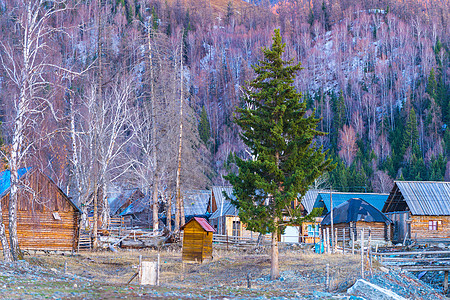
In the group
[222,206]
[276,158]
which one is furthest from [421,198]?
[276,158]

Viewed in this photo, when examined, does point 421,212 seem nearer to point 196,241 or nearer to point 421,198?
point 421,198

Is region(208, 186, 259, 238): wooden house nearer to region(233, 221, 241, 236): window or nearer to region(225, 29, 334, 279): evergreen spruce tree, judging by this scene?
region(233, 221, 241, 236): window

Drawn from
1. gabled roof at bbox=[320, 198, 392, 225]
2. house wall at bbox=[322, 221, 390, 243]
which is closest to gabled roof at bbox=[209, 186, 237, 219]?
gabled roof at bbox=[320, 198, 392, 225]

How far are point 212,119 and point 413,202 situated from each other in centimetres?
8436

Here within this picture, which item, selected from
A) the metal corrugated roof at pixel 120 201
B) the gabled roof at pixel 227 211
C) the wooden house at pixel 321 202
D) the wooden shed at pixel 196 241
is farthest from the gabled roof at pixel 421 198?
the metal corrugated roof at pixel 120 201

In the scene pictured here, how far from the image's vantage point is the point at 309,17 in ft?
552

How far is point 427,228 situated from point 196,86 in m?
98.5

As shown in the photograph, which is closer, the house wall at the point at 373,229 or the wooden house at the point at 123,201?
the house wall at the point at 373,229

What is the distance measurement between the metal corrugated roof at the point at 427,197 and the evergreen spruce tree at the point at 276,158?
21.8m

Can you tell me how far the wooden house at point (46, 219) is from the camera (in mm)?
30469

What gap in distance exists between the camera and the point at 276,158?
2400 centimetres

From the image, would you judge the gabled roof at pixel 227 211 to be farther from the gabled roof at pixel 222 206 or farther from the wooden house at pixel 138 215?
the wooden house at pixel 138 215

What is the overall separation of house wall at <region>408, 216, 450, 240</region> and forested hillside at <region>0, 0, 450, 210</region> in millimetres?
18085

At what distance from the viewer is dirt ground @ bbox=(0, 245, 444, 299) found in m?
14.6
